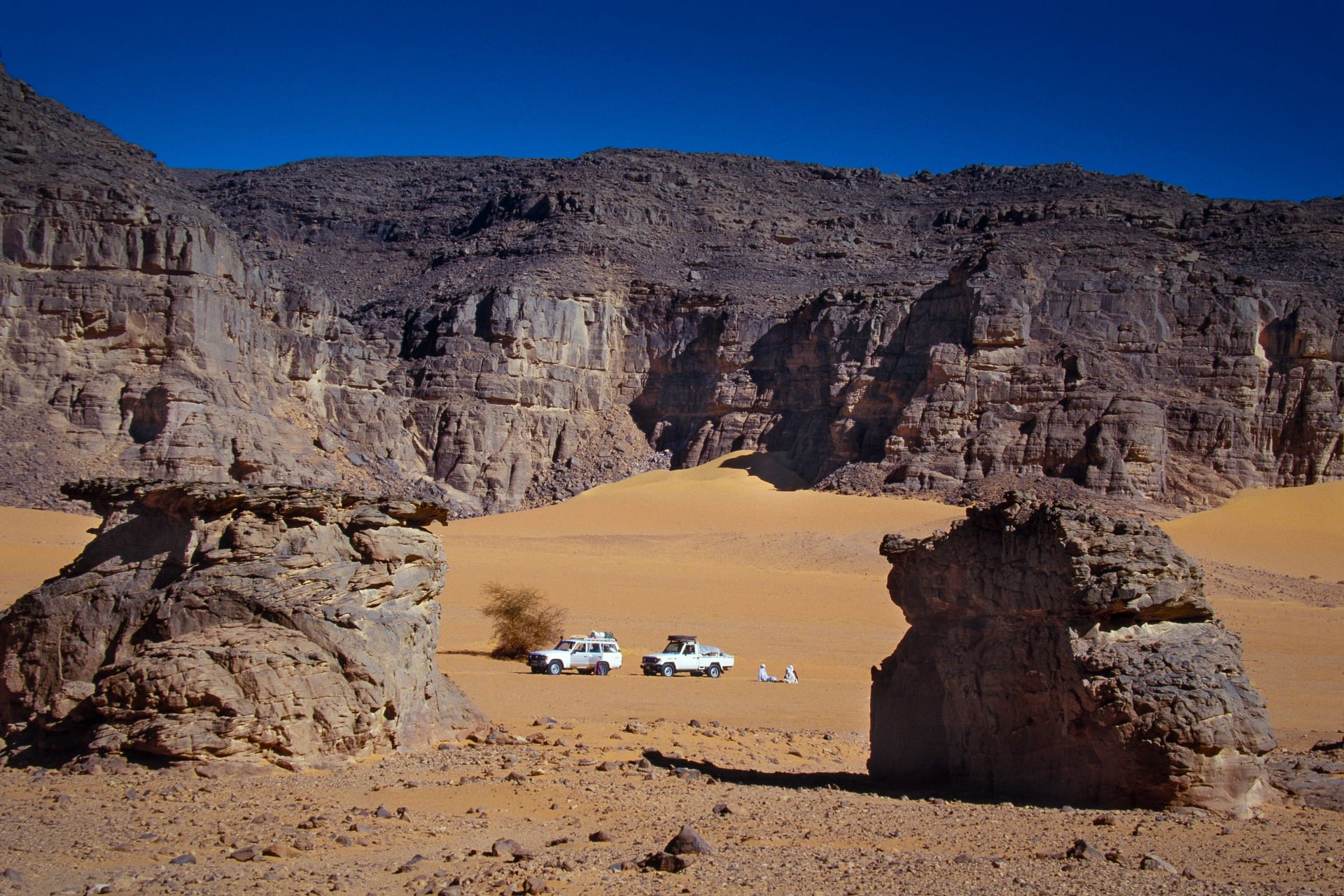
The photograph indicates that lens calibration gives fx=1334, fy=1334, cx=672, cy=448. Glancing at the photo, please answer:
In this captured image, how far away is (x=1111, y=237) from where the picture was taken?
2734 inches

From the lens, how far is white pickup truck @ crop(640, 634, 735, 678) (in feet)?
77.0

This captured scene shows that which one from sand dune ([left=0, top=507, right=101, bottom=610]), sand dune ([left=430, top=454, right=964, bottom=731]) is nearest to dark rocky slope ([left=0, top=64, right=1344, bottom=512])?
sand dune ([left=0, top=507, right=101, bottom=610])

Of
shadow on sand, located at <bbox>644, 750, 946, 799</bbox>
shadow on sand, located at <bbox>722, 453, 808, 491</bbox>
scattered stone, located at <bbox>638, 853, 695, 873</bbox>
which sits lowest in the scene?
shadow on sand, located at <bbox>722, 453, 808, 491</bbox>

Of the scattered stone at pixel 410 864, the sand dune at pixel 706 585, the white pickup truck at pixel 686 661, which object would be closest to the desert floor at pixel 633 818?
the scattered stone at pixel 410 864

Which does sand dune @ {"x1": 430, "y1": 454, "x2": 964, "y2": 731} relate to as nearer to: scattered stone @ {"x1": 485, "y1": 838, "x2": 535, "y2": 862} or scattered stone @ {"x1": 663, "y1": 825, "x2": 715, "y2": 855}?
scattered stone @ {"x1": 485, "y1": 838, "x2": 535, "y2": 862}

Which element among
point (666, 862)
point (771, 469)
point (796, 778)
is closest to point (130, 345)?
point (771, 469)

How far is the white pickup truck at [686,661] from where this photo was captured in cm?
2347

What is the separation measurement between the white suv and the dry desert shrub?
1.66 metres

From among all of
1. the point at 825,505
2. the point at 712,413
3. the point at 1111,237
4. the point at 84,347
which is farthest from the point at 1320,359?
the point at 84,347

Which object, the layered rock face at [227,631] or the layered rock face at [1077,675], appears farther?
the layered rock face at [227,631]

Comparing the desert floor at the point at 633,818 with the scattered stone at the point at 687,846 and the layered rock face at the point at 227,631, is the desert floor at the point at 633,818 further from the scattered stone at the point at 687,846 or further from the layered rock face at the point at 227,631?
the layered rock face at the point at 227,631

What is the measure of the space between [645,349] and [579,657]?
50.2m

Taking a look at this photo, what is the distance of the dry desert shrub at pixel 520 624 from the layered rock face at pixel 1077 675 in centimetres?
1420

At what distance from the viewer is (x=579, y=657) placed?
23359 mm
